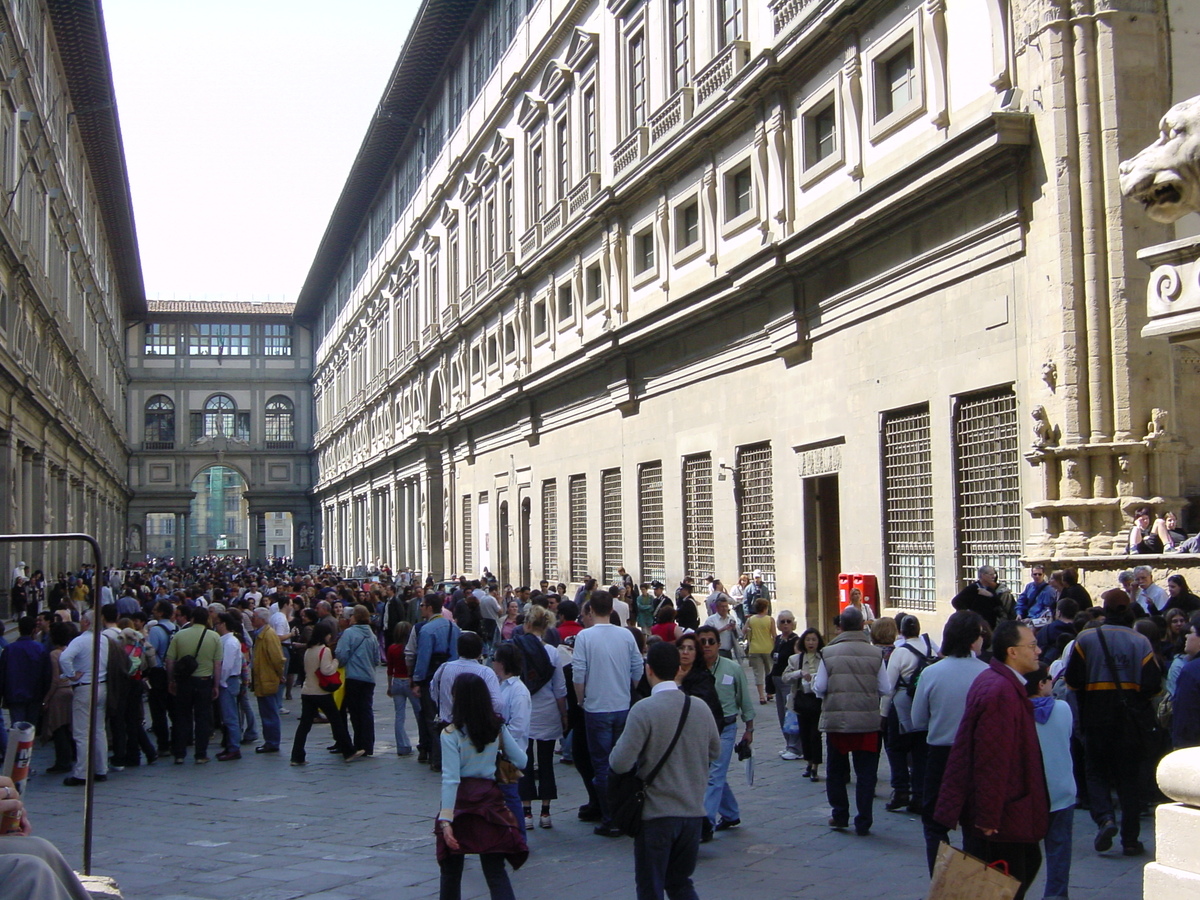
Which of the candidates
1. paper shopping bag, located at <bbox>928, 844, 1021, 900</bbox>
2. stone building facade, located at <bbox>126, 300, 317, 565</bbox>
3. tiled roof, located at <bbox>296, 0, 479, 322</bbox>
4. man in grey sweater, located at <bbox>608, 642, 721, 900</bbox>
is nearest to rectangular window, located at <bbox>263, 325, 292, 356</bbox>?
stone building facade, located at <bbox>126, 300, 317, 565</bbox>

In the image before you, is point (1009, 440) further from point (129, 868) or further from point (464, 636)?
point (129, 868)

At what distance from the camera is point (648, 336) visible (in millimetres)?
25047

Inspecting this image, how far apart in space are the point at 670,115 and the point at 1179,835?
21.1 metres

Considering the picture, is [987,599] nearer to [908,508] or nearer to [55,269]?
[908,508]

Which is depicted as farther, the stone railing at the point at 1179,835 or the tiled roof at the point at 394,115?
the tiled roof at the point at 394,115

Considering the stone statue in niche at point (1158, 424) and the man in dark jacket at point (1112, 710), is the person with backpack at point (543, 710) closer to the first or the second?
the man in dark jacket at point (1112, 710)

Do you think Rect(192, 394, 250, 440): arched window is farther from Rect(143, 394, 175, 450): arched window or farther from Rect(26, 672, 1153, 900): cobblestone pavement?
Rect(26, 672, 1153, 900): cobblestone pavement

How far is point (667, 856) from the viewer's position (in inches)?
243

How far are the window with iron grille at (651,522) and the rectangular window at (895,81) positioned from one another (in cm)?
1014

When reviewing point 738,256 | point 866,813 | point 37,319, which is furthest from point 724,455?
point 37,319

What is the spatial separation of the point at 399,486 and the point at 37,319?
2034 cm

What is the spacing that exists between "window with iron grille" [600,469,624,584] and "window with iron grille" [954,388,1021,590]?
13.3m

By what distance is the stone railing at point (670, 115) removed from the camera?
2327 centimetres

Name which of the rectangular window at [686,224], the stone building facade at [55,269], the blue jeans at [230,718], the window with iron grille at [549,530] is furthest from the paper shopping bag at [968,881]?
the window with iron grille at [549,530]
